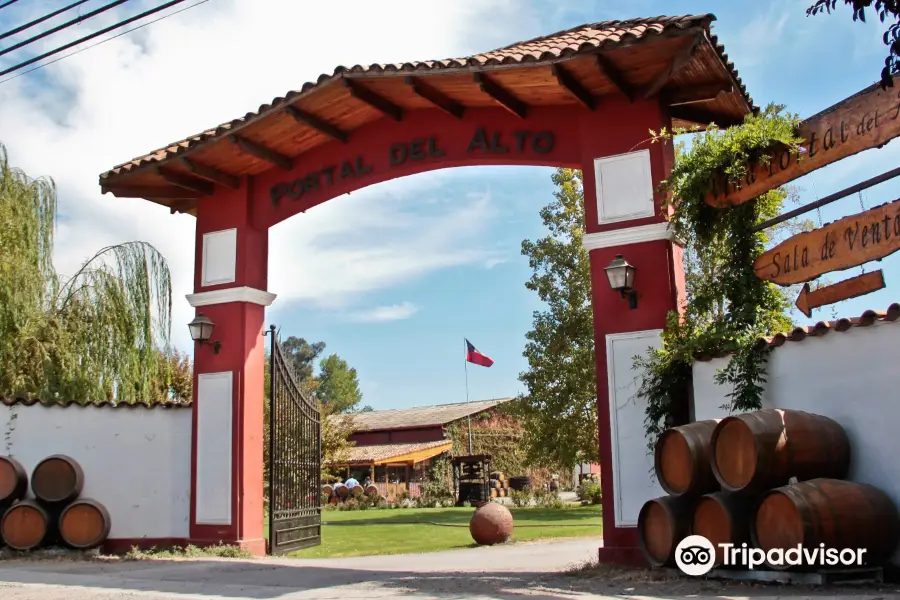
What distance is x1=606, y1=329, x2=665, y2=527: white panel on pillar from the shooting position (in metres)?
8.48

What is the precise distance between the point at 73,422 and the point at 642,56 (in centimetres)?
864

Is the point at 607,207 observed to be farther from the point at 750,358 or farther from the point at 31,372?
the point at 31,372

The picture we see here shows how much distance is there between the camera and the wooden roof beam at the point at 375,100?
10.0 metres

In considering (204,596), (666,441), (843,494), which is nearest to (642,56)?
(666,441)

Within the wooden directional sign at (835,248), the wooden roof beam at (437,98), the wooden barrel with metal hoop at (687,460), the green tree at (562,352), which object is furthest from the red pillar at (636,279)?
the green tree at (562,352)

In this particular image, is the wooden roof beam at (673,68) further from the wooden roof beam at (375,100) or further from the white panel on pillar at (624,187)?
the wooden roof beam at (375,100)

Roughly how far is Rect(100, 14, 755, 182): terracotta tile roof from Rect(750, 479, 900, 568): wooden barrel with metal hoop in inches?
175

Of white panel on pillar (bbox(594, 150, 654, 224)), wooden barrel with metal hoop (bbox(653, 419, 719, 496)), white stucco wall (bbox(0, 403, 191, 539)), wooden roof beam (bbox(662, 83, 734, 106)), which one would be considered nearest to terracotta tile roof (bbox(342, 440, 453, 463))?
white stucco wall (bbox(0, 403, 191, 539))

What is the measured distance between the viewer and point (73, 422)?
1145 cm

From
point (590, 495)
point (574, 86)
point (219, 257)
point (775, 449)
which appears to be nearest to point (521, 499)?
point (590, 495)

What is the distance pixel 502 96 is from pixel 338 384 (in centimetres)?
7500

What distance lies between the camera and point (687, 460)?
6.70 metres

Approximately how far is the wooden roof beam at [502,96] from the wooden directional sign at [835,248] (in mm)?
3307

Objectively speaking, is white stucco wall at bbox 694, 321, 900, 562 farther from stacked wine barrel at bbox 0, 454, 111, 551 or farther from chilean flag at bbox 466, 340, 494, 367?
chilean flag at bbox 466, 340, 494, 367
